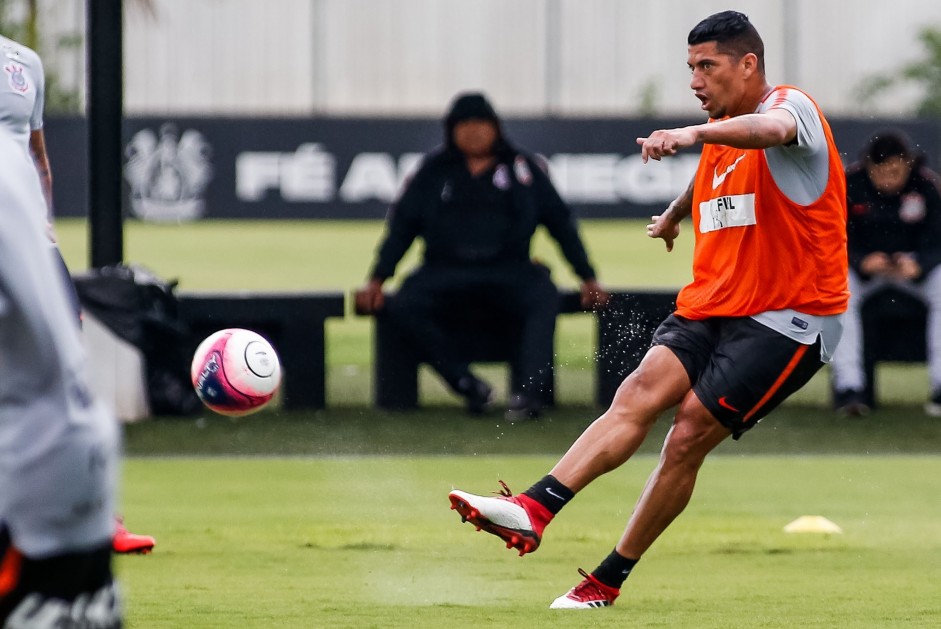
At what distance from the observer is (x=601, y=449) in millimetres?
5387

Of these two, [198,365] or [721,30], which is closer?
[721,30]

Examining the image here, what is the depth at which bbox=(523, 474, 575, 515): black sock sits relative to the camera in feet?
17.5

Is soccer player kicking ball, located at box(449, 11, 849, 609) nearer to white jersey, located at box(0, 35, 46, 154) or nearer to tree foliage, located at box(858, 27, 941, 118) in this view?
white jersey, located at box(0, 35, 46, 154)

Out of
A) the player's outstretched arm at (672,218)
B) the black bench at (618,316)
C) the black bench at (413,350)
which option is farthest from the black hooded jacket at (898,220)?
the player's outstretched arm at (672,218)

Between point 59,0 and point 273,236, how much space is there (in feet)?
18.0

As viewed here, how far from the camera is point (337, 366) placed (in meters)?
14.6

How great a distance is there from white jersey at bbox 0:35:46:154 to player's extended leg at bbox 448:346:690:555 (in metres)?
2.29

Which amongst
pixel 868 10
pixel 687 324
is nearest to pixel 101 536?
pixel 687 324

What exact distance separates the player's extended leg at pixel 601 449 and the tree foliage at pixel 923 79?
24.8 meters

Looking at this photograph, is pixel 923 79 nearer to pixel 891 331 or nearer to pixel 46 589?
pixel 891 331

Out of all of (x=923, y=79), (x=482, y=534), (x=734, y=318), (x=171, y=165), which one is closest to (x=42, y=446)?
(x=734, y=318)

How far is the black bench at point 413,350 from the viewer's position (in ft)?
37.5

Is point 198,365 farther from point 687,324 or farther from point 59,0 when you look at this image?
point 59,0

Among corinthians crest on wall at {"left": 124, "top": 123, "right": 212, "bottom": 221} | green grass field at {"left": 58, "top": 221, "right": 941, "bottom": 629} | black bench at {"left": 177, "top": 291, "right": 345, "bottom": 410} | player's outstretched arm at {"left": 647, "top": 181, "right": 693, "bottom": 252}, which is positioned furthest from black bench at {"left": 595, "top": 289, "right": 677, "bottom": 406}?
corinthians crest on wall at {"left": 124, "top": 123, "right": 212, "bottom": 221}
